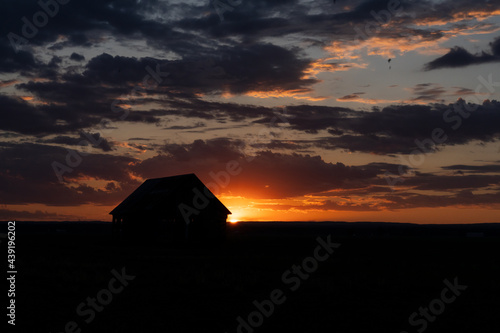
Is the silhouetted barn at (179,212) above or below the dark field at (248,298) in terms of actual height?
above

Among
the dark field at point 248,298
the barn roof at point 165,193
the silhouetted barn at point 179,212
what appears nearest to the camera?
the dark field at point 248,298

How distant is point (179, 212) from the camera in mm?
45531

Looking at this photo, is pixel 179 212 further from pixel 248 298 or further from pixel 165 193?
pixel 248 298

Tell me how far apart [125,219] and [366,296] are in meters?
34.7

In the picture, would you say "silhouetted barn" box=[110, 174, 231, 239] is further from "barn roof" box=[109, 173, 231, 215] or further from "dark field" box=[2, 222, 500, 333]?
"dark field" box=[2, 222, 500, 333]

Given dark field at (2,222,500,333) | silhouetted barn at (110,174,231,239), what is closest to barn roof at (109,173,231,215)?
silhouetted barn at (110,174,231,239)

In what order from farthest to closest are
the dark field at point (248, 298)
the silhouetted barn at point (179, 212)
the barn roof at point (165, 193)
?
the barn roof at point (165, 193) → the silhouetted barn at point (179, 212) → the dark field at point (248, 298)

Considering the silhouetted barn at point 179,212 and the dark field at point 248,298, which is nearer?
the dark field at point 248,298

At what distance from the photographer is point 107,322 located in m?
13.5

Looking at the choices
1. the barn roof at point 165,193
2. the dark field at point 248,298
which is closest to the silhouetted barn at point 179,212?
the barn roof at point 165,193

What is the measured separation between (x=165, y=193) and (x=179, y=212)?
1968 mm

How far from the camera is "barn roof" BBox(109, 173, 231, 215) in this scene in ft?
149

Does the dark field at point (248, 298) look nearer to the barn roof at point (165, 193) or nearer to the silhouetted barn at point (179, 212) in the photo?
the silhouetted barn at point (179, 212)

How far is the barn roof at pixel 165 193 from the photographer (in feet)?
149
